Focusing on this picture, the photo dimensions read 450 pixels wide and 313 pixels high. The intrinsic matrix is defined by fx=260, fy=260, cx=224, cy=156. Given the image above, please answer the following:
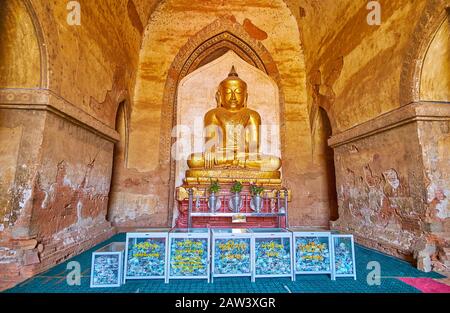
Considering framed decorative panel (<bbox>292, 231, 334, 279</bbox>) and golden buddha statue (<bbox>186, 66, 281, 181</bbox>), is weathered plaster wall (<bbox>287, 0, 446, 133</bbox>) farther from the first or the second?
framed decorative panel (<bbox>292, 231, 334, 279</bbox>)

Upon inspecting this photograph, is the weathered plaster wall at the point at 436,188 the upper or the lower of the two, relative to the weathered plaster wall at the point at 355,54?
lower

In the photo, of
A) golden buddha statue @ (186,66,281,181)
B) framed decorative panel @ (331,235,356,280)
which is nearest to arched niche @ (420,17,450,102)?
framed decorative panel @ (331,235,356,280)

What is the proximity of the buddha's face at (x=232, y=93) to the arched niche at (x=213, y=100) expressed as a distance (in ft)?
1.23

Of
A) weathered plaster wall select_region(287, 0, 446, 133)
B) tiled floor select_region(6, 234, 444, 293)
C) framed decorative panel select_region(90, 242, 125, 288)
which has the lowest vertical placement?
tiled floor select_region(6, 234, 444, 293)

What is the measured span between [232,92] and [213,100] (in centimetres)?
62

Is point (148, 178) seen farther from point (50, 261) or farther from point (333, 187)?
point (333, 187)

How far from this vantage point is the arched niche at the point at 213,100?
6633 mm

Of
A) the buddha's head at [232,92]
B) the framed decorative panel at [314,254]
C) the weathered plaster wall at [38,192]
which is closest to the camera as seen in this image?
the framed decorative panel at [314,254]

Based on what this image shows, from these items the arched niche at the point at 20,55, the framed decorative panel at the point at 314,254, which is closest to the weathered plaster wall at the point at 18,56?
the arched niche at the point at 20,55

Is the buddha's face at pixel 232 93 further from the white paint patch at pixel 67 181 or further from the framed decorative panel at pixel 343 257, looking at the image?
the framed decorative panel at pixel 343 257

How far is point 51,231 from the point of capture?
3.19 meters

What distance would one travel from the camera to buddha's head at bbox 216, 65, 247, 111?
21.7ft

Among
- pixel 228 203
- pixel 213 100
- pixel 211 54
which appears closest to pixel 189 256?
pixel 228 203
